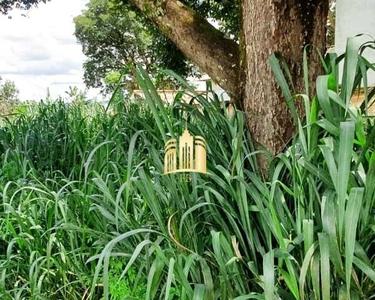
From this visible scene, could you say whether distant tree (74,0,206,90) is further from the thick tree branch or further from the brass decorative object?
the brass decorative object

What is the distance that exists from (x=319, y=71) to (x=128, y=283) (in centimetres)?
99

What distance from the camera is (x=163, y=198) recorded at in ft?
4.08

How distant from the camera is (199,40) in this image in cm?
175

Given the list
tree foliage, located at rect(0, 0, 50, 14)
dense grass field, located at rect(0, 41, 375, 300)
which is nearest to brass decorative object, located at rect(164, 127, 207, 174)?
dense grass field, located at rect(0, 41, 375, 300)

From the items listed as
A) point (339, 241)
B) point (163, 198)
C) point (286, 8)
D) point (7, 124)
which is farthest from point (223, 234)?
point (7, 124)

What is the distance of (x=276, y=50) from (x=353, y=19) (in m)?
4.72

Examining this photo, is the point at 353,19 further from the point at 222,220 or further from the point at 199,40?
the point at 222,220

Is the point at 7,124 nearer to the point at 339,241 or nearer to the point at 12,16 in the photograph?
the point at 339,241

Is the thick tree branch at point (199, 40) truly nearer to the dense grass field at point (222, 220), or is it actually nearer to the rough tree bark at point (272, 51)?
the rough tree bark at point (272, 51)

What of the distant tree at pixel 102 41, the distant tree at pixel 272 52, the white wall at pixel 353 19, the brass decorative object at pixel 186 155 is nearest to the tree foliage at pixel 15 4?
the white wall at pixel 353 19

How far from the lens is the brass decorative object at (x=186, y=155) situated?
1104mm

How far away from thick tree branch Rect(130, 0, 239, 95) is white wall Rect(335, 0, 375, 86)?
395cm

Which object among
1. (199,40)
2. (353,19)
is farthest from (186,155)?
(353,19)

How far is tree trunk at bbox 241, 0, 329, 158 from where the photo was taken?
1479mm
